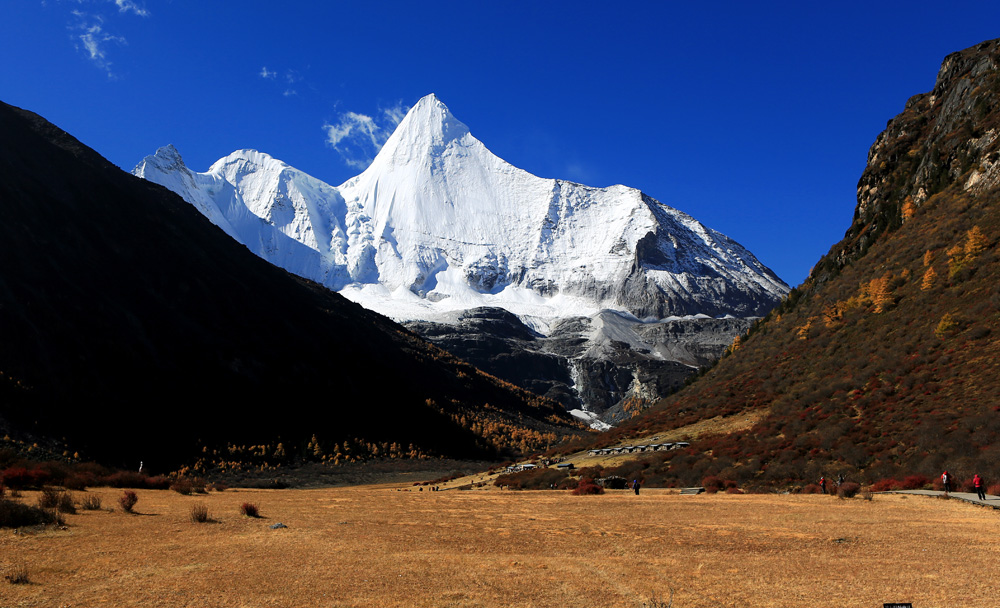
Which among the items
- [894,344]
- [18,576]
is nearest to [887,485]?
[894,344]

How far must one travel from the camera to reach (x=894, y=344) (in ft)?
115

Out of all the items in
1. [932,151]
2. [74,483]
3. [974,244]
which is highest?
[932,151]

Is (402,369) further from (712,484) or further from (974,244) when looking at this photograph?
(974,244)

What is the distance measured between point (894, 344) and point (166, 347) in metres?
66.1

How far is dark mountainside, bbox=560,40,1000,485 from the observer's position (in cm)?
2600

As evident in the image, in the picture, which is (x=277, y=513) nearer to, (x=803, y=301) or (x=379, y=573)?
(x=379, y=573)

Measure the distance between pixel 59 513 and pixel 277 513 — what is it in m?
6.03

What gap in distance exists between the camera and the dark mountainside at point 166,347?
48.6 meters

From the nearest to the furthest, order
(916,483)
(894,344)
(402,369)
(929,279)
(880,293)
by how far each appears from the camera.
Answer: (916,483) → (894,344) → (929,279) → (880,293) → (402,369)

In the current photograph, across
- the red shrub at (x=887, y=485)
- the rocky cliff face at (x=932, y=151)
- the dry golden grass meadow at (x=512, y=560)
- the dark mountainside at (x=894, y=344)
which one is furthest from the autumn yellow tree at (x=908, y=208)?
the dry golden grass meadow at (x=512, y=560)

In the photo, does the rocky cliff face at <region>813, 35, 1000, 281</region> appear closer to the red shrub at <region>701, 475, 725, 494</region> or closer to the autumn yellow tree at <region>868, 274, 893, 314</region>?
the autumn yellow tree at <region>868, 274, 893, 314</region>

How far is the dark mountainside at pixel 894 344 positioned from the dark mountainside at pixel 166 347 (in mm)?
36405

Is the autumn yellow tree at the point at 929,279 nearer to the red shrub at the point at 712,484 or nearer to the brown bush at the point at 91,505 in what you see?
the red shrub at the point at 712,484

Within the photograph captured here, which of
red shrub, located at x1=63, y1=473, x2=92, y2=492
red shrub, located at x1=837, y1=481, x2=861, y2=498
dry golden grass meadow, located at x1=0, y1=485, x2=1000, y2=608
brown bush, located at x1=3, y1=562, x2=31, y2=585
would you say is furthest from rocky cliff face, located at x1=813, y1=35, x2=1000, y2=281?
red shrub, located at x1=63, y1=473, x2=92, y2=492
